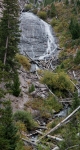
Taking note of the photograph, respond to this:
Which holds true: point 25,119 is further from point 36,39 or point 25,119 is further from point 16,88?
point 36,39

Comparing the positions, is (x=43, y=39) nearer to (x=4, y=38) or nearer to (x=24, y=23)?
(x=24, y=23)

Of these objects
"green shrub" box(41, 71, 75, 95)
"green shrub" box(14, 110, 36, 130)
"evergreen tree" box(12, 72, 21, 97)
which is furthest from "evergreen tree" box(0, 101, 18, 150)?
"green shrub" box(41, 71, 75, 95)

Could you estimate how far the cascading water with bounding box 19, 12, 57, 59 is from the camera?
142 feet

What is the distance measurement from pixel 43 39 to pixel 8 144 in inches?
1449

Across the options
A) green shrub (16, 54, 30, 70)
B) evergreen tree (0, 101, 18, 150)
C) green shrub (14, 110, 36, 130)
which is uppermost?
evergreen tree (0, 101, 18, 150)

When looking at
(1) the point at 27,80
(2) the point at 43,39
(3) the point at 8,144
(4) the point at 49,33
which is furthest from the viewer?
(4) the point at 49,33

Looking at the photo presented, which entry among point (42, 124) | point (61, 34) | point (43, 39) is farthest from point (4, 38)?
point (61, 34)

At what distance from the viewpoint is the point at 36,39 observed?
49500 mm

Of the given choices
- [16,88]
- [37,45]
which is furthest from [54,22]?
[16,88]

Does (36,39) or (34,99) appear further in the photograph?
(36,39)

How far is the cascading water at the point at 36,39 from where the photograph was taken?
43.3 meters

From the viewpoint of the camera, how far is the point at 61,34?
53.2 meters

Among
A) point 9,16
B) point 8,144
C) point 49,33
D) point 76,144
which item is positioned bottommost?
point 49,33

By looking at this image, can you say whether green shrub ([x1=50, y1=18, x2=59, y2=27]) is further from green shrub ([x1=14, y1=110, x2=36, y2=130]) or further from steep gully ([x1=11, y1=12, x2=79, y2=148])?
green shrub ([x1=14, y1=110, x2=36, y2=130])
